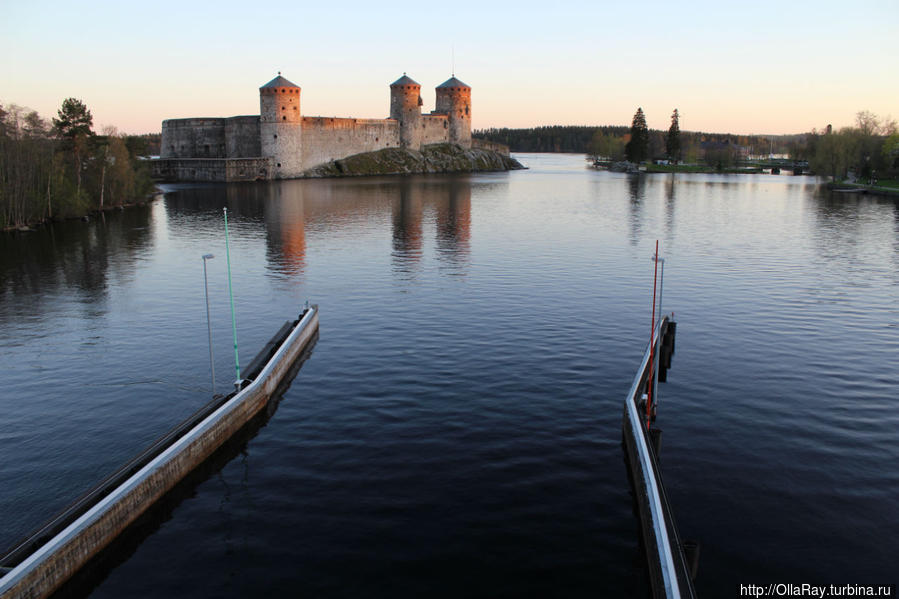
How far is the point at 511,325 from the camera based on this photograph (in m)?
31.0

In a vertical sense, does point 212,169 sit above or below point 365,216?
above

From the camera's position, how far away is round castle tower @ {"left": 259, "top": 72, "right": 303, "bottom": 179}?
413 feet

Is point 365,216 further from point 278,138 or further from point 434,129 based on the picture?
point 434,129

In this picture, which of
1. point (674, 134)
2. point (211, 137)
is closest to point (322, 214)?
point (211, 137)

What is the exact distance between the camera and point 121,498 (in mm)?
14523

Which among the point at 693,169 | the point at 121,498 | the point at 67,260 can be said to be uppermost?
the point at 693,169

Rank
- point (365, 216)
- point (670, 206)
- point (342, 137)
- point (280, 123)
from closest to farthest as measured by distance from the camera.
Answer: point (365, 216) < point (670, 206) < point (280, 123) < point (342, 137)

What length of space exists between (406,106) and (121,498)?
6032 inches

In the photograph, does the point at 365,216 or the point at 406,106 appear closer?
the point at 365,216

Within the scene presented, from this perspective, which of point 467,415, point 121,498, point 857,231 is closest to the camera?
point 121,498

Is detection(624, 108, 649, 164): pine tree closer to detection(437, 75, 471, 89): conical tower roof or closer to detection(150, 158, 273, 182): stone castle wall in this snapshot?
detection(437, 75, 471, 89): conical tower roof

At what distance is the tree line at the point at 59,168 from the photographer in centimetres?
5903

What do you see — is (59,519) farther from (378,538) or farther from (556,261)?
(556,261)

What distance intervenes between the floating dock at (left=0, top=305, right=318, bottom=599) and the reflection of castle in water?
23.9 metres
